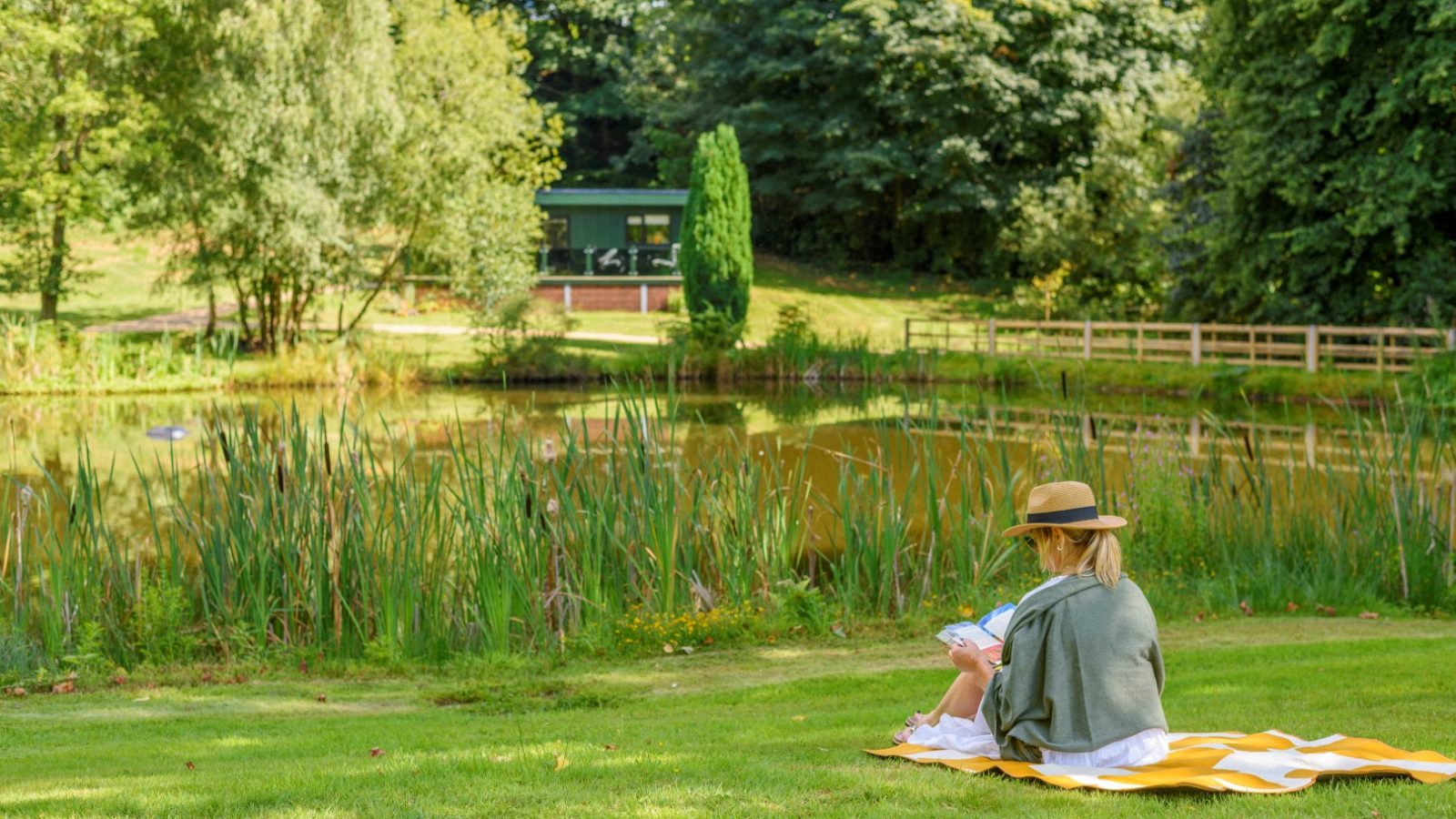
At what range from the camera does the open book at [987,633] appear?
483 centimetres

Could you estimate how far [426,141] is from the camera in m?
28.1

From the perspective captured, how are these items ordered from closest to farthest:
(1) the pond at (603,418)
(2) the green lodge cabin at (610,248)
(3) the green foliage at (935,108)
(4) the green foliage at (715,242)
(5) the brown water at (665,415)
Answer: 1. (5) the brown water at (665,415)
2. (1) the pond at (603,418)
3. (4) the green foliage at (715,242)
4. (2) the green lodge cabin at (610,248)
5. (3) the green foliage at (935,108)

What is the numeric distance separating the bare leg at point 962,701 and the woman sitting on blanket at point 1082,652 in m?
0.41

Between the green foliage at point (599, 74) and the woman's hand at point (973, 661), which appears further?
the green foliage at point (599, 74)

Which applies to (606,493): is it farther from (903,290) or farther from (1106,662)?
(903,290)

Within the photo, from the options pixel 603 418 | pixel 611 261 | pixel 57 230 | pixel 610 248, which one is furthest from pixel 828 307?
pixel 603 418

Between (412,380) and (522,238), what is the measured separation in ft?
14.1

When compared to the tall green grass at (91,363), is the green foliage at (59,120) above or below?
above

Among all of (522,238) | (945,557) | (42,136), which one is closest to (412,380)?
(522,238)

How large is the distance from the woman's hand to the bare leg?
45mm

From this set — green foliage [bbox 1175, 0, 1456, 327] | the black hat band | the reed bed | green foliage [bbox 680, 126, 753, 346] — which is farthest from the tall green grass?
the black hat band

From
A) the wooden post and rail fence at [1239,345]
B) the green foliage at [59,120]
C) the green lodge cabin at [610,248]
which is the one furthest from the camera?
the green lodge cabin at [610,248]

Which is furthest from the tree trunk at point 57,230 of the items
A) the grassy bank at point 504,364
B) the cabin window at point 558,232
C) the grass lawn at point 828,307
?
the cabin window at point 558,232

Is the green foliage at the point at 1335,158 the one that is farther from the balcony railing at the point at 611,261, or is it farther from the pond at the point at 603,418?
the balcony railing at the point at 611,261
